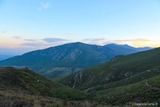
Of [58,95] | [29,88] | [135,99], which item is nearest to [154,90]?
[135,99]

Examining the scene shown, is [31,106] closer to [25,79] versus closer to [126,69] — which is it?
[25,79]

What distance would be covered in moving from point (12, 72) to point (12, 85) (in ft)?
40.5

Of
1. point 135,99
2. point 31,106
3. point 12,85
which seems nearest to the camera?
point 31,106

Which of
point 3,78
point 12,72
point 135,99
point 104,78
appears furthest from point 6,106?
point 104,78

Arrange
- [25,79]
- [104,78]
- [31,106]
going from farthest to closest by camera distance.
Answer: [104,78] < [25,79] < [31,106]

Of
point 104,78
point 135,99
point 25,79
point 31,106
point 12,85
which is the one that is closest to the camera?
point 31,106

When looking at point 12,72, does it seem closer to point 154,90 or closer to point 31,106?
point 154,90

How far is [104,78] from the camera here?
620ft

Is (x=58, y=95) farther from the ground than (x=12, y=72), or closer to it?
closer to it

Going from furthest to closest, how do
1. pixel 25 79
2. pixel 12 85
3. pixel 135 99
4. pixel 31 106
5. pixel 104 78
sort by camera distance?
pixel 104 78 < pixel 25 79 < pixel 12 85 < pixel 135 99 < pixel 31 106

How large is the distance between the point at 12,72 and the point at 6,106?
65962 millimetres

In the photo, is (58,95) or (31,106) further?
(58,95)

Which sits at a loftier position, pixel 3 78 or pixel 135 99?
pixel 3 78

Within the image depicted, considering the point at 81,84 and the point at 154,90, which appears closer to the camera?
the point at 154,90
